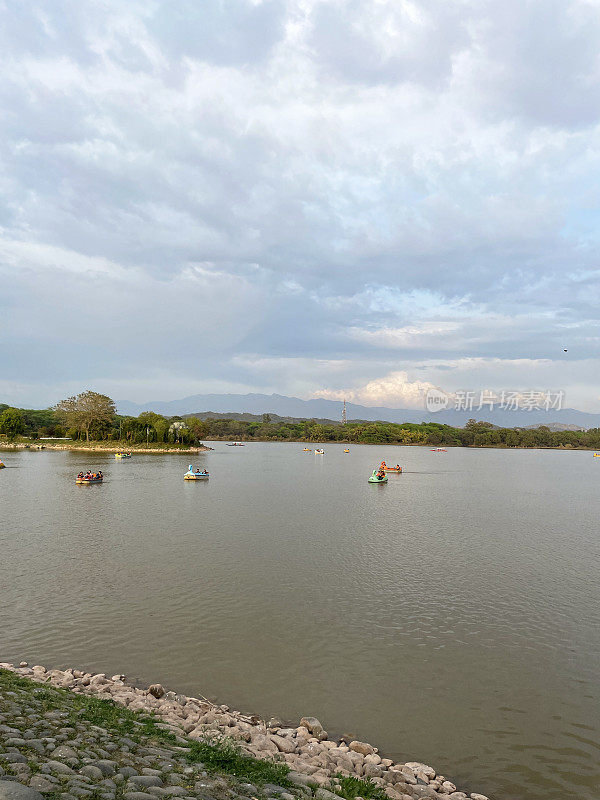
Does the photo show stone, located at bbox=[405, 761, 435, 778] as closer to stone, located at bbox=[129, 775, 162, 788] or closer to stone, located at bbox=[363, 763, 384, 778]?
stone, located at bbox=[363, 763, 384, 778]

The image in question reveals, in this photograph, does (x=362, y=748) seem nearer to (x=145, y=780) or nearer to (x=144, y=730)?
(x=144, y=730)

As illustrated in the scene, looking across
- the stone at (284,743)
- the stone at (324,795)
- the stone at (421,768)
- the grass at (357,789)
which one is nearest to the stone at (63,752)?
the stone at (324,795)

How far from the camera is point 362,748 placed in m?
11.6

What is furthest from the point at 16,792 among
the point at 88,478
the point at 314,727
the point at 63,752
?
the point at 88,478

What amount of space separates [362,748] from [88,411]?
159 m

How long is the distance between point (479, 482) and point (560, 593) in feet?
191

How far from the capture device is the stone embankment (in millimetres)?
7668

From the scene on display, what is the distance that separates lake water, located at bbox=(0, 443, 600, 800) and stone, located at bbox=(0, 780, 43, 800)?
7.85m

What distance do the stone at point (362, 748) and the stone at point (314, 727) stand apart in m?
0.76

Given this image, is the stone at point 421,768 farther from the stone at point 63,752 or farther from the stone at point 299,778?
the stone at point 63,752

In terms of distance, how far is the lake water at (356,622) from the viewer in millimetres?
12953

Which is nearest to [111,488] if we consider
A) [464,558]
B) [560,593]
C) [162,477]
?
[162,477]

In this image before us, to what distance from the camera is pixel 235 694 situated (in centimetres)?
1430

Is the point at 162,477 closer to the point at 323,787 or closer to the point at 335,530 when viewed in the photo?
the point at 335,530
